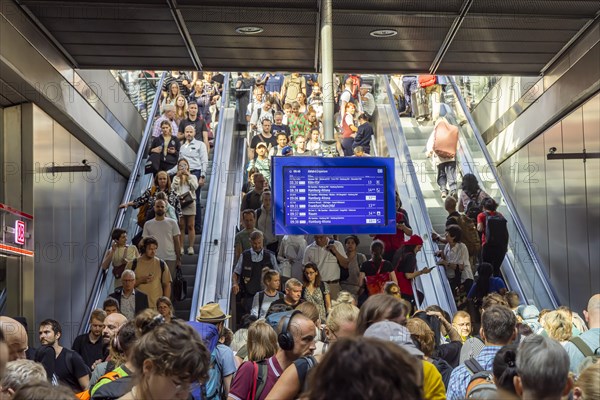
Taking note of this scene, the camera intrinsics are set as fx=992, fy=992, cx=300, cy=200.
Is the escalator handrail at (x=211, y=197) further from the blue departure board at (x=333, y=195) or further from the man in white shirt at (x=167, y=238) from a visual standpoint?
the blue departure board at (x=333, y=195)

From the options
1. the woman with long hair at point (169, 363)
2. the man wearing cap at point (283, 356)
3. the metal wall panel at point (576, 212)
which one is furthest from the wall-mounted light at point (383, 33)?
the woman with long hair at point (169, 363)

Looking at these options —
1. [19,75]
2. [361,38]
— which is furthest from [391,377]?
[361,38]

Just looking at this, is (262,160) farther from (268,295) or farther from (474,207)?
(268,295)

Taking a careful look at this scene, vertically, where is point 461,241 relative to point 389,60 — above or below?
below

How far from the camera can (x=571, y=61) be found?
1454cm

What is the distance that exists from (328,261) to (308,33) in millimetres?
3146

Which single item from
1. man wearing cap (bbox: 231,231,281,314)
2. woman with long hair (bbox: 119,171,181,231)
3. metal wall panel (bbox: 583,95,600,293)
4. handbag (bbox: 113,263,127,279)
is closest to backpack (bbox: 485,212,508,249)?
metal wall panel (bbox: 583,95,600,293)

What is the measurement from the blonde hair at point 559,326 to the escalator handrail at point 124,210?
8.97 metres

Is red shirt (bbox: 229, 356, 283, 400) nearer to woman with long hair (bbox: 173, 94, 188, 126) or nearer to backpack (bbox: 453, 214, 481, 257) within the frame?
backpack (bbox: 453, 214, 481, 257)

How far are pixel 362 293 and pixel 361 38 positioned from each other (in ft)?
11.7

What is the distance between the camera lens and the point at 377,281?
13.6 metres

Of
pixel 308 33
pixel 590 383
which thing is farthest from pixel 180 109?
pixel 590 383

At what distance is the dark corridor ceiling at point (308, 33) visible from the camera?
41.6 feet

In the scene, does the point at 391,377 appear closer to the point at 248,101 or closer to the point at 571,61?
the point at 571,61
